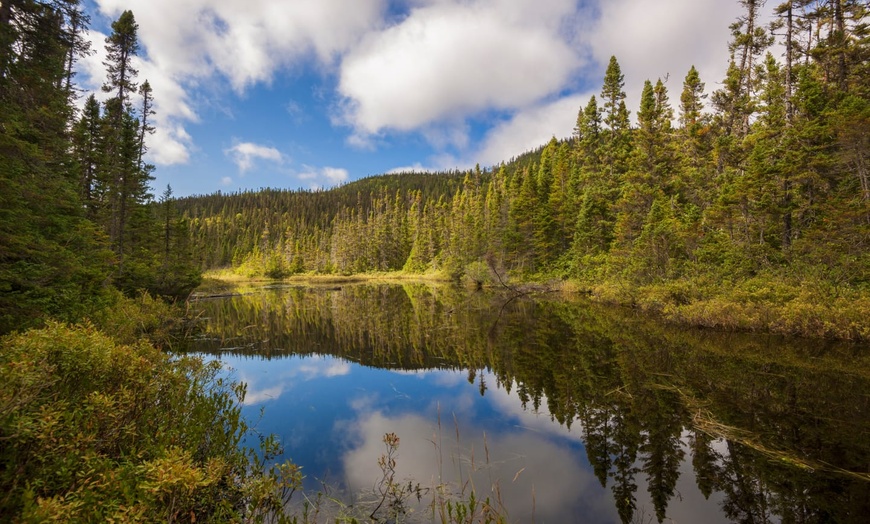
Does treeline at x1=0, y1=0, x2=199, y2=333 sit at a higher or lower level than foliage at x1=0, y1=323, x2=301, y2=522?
higher

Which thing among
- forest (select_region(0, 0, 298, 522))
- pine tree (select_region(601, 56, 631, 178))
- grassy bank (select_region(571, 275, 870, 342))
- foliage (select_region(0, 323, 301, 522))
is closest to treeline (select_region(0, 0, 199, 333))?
forest (select_region(0, 0, 298, 522))

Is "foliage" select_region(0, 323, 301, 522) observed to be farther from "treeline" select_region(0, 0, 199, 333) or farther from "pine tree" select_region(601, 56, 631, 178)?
"pine tree" select_region(601, 56, 631, 178)

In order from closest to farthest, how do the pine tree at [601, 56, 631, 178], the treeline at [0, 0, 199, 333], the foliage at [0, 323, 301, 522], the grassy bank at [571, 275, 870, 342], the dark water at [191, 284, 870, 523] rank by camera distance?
the foliage at [0, 323, 301, 522] → the dark water at [191, 284, 870, 523] → the treeline at [0, 0, 199, 333] → the grassy bank at [571, 275, 870, 342] → the pine tree at [601, 56, 631, 178]

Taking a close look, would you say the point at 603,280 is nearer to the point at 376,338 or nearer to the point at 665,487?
the point at 376,338

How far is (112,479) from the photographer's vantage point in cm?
360

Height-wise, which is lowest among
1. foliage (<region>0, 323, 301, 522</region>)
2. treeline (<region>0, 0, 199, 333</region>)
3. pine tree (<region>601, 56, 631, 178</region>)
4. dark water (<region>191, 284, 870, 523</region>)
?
dark water (<region>191, 284, 870, 523</region>)

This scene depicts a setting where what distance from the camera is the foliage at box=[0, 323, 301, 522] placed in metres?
3.33

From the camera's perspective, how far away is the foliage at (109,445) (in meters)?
3.33

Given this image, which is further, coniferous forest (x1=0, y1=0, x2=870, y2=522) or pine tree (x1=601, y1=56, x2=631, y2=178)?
pine tree (x1=601, y1=56, x2=631, y2=178)

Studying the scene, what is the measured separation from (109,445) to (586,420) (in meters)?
8.85

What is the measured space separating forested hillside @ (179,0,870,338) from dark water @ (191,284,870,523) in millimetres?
3097

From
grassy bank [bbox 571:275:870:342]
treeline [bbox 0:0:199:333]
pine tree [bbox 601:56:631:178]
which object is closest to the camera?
treeline [bbox 0:0:199:333]

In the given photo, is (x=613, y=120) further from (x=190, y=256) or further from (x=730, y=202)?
(x=190, y=256)

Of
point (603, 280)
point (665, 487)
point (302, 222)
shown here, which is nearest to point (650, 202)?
point (603, 280)
